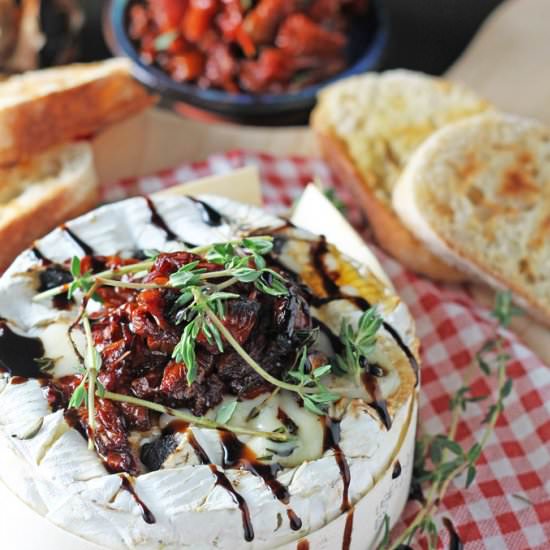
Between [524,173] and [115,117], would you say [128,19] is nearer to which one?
[115,117]

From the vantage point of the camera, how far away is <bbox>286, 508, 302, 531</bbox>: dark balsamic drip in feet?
6.23

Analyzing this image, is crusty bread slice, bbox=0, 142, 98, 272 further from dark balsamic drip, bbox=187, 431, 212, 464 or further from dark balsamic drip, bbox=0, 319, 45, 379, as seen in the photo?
dark balsamic drip, bbox=187, 431, 212, 464

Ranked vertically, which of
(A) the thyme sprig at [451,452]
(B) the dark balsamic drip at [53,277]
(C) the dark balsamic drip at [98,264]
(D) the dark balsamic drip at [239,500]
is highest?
(C) the dark balsamic drip at [98,264]

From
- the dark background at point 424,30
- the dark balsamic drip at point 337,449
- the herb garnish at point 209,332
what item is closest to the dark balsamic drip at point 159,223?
the herb garnish at point 209,332

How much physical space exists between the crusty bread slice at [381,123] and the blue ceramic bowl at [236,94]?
0.19 meters

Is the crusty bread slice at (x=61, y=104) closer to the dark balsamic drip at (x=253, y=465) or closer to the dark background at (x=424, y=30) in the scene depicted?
the dark background at (x=424, y=30)

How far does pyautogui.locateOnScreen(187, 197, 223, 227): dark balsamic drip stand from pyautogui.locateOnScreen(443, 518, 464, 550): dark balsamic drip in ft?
3.27

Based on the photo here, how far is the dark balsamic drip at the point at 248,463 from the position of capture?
6.20 feet

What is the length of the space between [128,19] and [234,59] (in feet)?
1.88

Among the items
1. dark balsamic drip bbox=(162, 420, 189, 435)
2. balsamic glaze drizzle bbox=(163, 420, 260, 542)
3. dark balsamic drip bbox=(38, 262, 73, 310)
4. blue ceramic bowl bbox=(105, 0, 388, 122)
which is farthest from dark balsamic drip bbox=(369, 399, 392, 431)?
blue ceramic bowl bbox=(105, 0, 388, 122)

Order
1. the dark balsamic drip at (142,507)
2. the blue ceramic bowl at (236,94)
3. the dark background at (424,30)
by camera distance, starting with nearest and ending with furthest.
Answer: the dark balsamic drip at (142,507), the blue ceramic bowl at (236,94), the dark background at (424,30)

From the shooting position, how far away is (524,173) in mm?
3188

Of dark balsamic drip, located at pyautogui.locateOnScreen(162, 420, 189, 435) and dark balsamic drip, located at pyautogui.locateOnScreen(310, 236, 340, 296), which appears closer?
dark balsamic drip, located at pyautogui.locateOnScreen(162, 420, 189, 435)

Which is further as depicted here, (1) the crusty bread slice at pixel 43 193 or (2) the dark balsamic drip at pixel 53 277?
(1) the crusty bread slice at pixel 43 193
